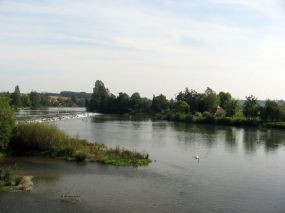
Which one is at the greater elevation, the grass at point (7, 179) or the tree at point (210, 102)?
the tree at point (210, 102)

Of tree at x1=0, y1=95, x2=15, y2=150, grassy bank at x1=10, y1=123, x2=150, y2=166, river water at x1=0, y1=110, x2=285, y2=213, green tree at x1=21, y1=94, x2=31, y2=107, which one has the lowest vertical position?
river water at x1=0, y1=110, x2=285, y2=213

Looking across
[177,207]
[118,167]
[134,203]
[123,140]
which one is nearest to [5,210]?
[134,203]

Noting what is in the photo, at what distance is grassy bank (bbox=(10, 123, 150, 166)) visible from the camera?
44156 mm

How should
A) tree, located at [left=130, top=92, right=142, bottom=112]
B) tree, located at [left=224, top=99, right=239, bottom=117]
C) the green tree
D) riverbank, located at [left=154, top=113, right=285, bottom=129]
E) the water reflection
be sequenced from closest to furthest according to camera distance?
the water reflection < riverbank, located at [left=154, top=113, right=285, bottom=129] < tree, located at [left=224, top=99, right=239, bottom=117] < tree, located at [left=130, top=92, right=142, bottom=112] < the green tree

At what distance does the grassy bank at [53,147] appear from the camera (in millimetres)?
44156

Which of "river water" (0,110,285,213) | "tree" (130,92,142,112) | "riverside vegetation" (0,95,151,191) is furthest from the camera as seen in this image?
"tree" (130,92,142,112)

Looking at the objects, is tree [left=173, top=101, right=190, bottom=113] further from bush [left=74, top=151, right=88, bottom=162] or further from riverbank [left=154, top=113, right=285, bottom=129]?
bush [left=74, top=151, right=88, bottom=162]

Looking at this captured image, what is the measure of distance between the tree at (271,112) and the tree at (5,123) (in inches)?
2797

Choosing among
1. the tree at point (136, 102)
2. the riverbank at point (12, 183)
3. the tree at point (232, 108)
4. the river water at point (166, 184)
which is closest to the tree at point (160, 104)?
the tree at point (136, 102)

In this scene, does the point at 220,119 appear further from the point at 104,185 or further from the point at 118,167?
the point at 104,185

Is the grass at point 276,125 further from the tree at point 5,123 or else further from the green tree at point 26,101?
the green tree at point 26,101

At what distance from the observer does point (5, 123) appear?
44281 mm

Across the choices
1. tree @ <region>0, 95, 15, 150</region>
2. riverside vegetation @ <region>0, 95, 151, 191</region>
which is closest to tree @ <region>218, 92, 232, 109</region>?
riverside vegetation @ <region>0, 95, 151, 191</region>

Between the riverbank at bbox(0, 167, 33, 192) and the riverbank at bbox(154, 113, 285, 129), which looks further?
the riverbank at bbox(154, 113, 285, 129)
